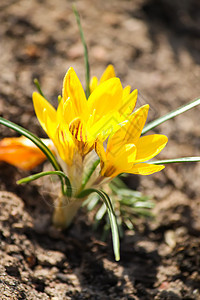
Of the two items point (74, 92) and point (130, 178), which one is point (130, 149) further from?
point (130, 178)

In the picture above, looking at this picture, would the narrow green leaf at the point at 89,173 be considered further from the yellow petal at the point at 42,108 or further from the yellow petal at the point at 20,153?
the yellow petal at the point at 20,153

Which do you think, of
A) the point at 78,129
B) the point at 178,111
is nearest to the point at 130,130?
the point at 78,129

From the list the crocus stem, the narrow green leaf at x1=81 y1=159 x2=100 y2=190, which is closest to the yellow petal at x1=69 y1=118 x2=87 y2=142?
the narrow green leaf at x1=81 y1=159 x2=100 y2=190

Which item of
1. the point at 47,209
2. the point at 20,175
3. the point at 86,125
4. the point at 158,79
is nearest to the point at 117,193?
→ the point at 47,209

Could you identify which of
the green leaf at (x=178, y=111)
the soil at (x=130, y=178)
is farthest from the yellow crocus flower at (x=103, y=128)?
the soil at (x=130, y=178)

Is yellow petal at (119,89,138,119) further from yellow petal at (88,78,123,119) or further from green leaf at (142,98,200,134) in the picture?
green leaf at (142,98,200,134)

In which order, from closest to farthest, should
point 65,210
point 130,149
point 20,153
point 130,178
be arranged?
point 130,149 → point 65,210 → point 20,153 → point 130,178
